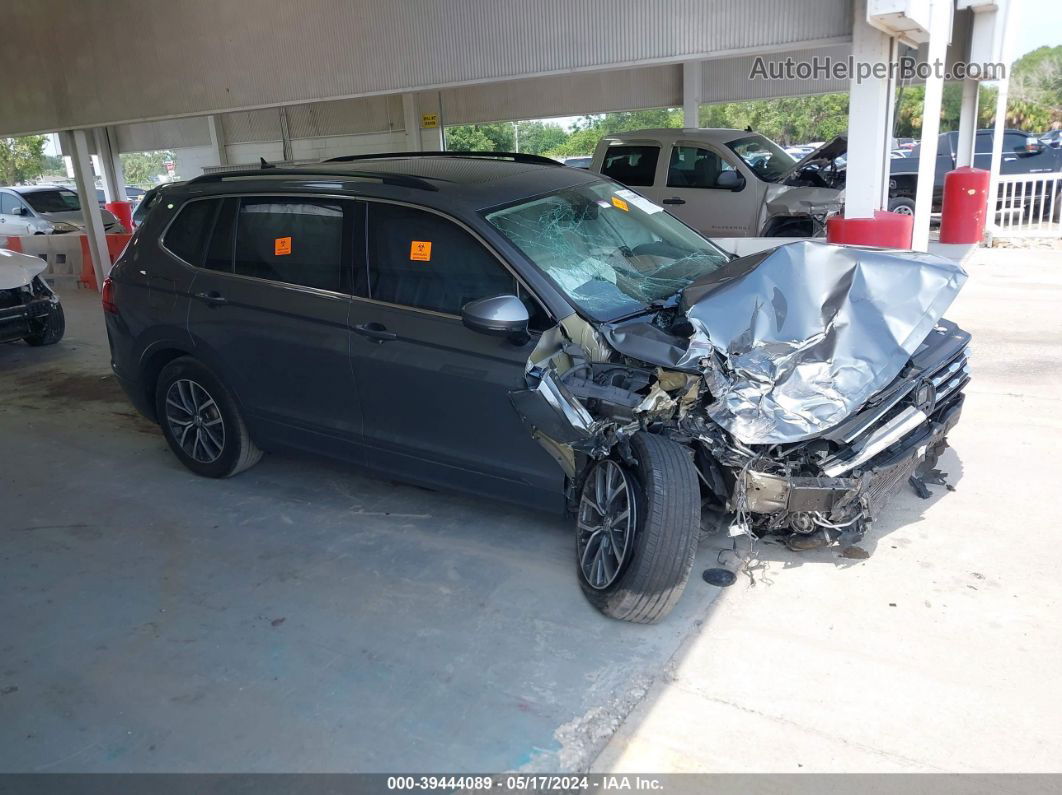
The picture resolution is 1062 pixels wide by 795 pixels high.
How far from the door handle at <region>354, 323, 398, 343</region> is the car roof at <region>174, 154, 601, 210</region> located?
26.3 inches

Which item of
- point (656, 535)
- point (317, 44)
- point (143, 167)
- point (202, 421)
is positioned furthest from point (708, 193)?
point (143, 167)

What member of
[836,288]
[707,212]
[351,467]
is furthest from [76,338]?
[836,288]

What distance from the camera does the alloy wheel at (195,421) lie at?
530 centimetres

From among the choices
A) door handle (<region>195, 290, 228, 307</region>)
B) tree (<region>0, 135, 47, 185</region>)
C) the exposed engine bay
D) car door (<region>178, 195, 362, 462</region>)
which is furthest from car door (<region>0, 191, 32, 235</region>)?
tree (<region>0, 135, 47, 185</region>)

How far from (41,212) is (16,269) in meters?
13.6

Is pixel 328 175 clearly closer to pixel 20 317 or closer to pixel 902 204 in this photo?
pixel 20 317

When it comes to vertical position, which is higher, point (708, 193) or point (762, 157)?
point (762, 157)

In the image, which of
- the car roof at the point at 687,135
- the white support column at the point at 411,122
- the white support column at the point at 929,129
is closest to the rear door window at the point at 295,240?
the white support column at the point at 929,129

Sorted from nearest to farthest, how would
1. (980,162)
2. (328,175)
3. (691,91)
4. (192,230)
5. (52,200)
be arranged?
(328,175) → (192,230) → (691,91) → (980,162) → (52,200)

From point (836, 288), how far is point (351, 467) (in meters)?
2.75

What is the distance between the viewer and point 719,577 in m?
3.96

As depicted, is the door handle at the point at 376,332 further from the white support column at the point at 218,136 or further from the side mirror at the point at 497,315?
the white support column at the point at 218,136

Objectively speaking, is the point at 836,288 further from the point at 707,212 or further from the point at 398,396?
the point at 707,212

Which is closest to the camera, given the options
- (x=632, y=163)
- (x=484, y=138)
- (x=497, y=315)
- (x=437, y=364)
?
(x=497, y=315)
